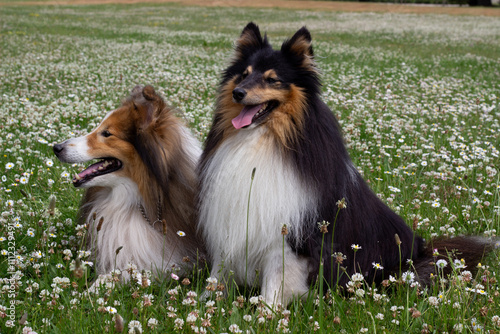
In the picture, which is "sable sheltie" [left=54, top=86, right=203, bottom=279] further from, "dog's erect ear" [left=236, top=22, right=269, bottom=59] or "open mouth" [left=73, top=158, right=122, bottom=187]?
"dog's erect ear" [left=236, top=22, right=269, bottom=59]

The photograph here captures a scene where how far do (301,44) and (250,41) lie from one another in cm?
52

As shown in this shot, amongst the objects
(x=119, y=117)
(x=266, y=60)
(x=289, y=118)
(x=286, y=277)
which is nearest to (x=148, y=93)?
(x=119, y=117)

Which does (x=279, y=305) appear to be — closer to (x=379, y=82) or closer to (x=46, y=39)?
(x=379, y=82)

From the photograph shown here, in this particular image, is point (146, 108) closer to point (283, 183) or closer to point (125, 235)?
point (125, 235)

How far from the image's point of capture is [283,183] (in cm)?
376

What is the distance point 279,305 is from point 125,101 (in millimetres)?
2163

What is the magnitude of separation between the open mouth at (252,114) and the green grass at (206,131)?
76cm

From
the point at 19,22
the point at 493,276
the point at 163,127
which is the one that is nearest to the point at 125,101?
the point at 163,127

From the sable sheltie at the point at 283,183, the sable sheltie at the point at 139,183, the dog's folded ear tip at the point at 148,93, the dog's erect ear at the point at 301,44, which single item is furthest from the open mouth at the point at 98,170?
the dog's erect ear at the point at 301,44

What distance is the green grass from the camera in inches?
135

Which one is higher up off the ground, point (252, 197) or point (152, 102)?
point (152, 102)

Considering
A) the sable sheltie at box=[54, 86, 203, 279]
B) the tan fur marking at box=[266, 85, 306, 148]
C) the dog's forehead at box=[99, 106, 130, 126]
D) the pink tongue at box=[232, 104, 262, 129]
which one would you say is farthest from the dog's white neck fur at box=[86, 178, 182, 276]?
the tan fur marking at box=[266, 85, 306, 148]

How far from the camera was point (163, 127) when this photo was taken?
14.1 ft

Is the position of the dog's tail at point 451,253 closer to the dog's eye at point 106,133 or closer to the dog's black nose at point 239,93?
the dog's black nose at point 239,93
